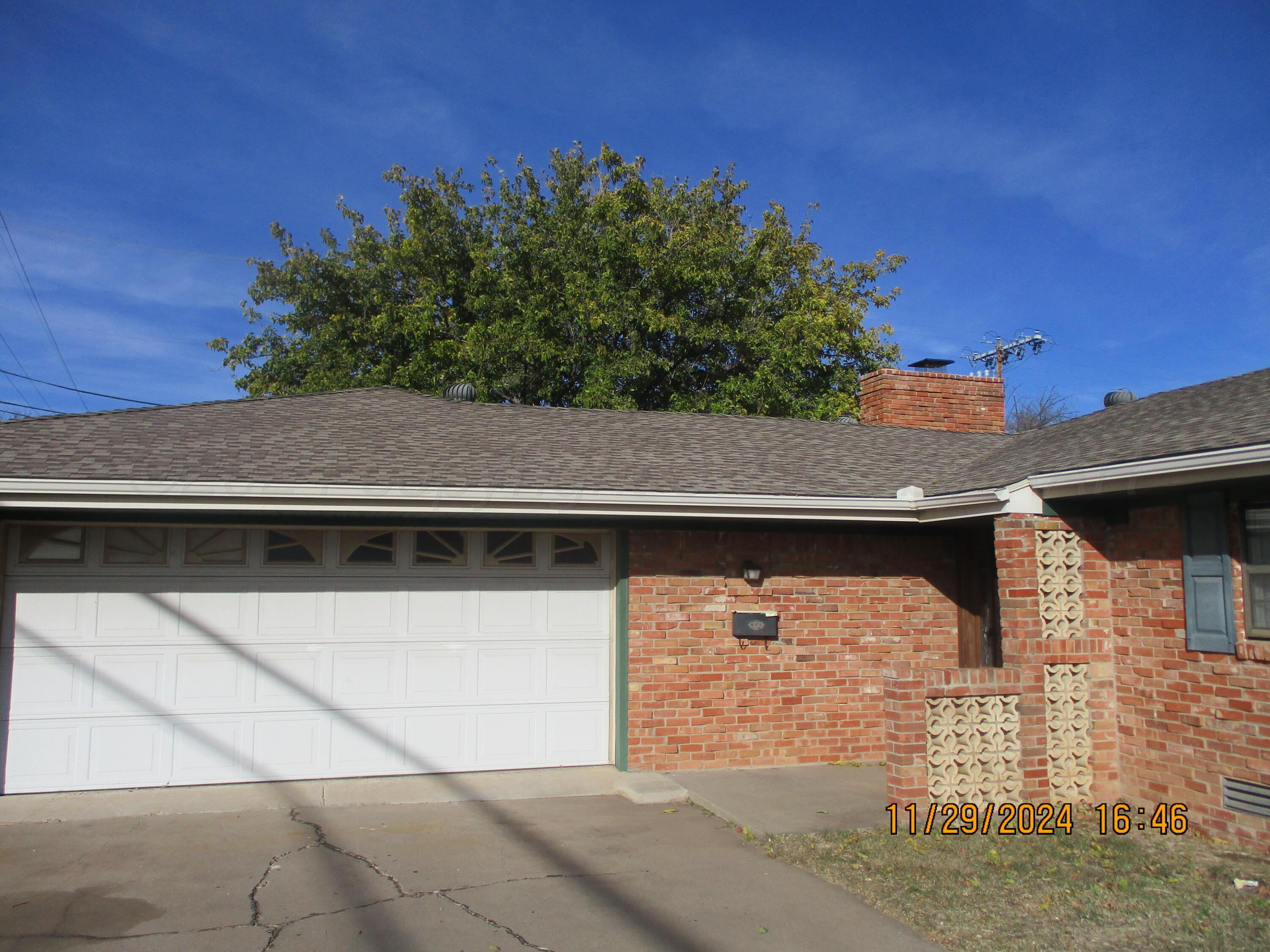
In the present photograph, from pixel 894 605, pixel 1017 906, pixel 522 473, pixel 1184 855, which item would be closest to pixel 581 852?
pixel 1017 906

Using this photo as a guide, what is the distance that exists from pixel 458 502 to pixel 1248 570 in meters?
5.71

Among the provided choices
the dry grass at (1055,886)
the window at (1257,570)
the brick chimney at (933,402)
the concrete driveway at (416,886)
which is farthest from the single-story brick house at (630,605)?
the brick chimney at (933,402)

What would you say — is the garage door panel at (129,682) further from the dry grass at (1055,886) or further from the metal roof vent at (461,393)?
the metal roof vent at (461,393)

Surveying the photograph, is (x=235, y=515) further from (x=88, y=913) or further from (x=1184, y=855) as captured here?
(x=1184, y=855)

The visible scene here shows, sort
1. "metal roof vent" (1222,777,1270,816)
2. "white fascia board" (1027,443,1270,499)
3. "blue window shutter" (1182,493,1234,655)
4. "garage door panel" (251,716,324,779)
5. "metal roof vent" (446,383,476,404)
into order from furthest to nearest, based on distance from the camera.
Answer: "metal roof vent" (446,383,476,404) < "garage door panel" (251,716,324,779) < "blue window shutter" (1182,493,1234,655) < "metal roof vent" (1222,777,1270,816) < "white fascia board" (1027,443,1270,499)

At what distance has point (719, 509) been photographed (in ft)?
26.9

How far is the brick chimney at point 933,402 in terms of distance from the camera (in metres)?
13.6

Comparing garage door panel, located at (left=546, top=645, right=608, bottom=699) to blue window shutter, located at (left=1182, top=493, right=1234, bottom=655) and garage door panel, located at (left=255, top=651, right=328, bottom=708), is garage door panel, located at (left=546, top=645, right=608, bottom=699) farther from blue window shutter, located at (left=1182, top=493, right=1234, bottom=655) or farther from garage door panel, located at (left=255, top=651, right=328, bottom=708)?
blue window shutter, located at (left=1182, top=493, right=1234, bottom=655)

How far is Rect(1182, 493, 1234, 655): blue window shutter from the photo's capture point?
633 centimetres

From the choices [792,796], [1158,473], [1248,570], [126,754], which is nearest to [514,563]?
[792,796]

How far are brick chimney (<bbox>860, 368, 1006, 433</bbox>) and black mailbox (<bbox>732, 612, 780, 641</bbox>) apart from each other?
5.69 metres

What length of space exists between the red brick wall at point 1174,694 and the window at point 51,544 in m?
8.37

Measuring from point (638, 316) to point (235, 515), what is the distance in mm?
12563
